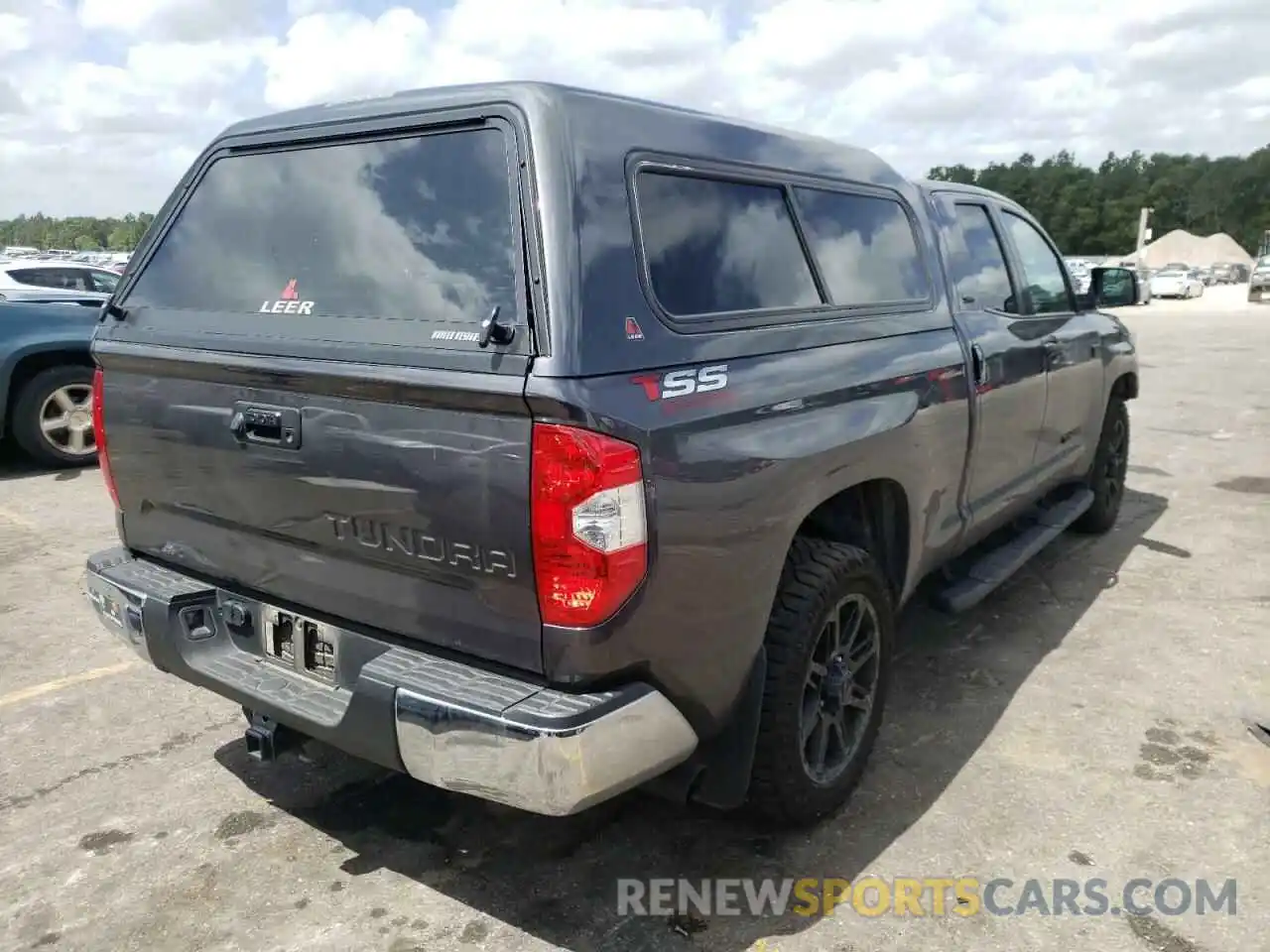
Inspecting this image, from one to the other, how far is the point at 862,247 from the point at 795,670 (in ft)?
5.02

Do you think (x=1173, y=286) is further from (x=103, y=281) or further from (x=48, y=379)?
(x=48, y=379)

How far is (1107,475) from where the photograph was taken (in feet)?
19.8

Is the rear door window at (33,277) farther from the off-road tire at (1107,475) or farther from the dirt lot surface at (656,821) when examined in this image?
the off-road tire at (1107,475)

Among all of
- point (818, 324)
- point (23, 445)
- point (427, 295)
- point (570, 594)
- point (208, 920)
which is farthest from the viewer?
point (23, 445)

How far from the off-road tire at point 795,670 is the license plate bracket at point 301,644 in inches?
44.6

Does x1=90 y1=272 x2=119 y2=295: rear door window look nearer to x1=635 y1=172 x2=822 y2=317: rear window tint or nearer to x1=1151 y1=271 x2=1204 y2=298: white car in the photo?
x1=635 y1=172 x2=822 y2=317: rear window tint

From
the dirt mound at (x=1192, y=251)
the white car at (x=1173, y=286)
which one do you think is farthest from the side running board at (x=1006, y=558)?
the dirt mound at (x=1192, y=251)

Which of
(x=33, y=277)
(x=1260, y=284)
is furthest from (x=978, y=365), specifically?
(x=1260, y=284)

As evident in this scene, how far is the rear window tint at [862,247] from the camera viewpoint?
321 centimetres

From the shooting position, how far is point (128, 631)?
2.91m

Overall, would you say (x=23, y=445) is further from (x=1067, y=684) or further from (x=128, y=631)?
(x=1067, y=684)

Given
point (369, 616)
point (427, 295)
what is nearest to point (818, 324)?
point (427, 295)

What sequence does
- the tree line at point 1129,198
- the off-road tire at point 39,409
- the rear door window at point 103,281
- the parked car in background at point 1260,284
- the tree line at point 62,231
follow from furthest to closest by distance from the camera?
1. the tree line at point 1129,198
2. the tree line at point 62,231
3. the parked car in background at point 1260,284
4. the rear door window at point 103,281
5. the off-road tire at point 39,409

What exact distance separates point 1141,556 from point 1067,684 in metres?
2.06
